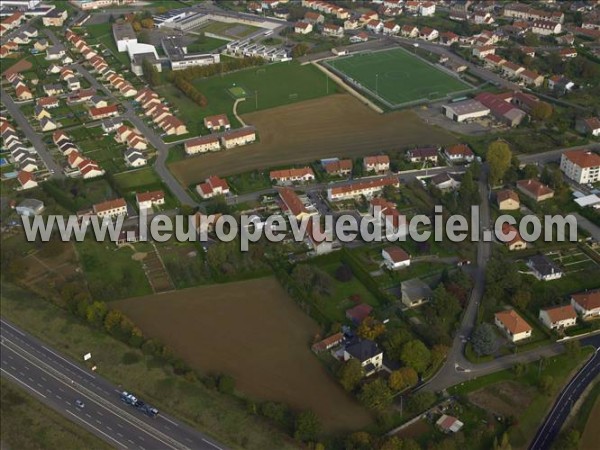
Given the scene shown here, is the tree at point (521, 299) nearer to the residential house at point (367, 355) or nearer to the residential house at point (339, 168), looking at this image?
the residential house at point (367, 355)

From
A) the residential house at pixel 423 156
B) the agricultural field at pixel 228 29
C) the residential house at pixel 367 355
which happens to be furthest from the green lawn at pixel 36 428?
the agricultural field at pixel 228 29

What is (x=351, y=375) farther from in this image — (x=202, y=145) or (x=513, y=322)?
(x=202, y=145)

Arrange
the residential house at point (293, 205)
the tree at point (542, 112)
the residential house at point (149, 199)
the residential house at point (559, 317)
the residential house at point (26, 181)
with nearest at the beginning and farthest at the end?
the residential house at point (559, 317) < the residential house at point (293, 205) < the residential house at point (149, 199) < the residential house at point (26, 181) < the tree at point (542, 112)

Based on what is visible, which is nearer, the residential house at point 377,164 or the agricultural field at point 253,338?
the agricultural field at point 253,338

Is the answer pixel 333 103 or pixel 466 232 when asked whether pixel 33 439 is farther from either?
pixel 333 103

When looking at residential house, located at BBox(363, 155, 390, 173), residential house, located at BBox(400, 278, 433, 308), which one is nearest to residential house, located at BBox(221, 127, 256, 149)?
residential house, located at BBox(363, 155, 390, 173)

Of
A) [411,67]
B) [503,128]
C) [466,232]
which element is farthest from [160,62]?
[466,232]
